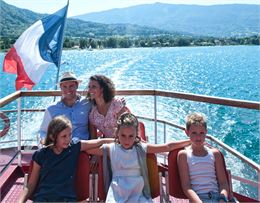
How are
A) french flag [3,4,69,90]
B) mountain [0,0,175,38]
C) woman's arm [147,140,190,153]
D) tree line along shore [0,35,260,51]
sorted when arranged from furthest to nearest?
mountain [0,0,175,38]
tree line along shore [0,35,260,51]
french flag [3,4,69,90]
woman's arm [147,140,190,153]

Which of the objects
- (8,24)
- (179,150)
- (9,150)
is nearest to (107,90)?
(179,150)

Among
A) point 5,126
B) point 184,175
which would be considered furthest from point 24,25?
point 184,175

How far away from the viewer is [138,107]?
1625 centimetres

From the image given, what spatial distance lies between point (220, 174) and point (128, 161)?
2.24 ft

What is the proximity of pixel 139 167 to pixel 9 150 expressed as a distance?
4740 mm

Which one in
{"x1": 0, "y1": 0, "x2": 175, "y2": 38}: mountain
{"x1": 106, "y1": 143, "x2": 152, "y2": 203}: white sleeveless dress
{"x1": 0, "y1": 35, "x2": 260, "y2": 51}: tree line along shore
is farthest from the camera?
{"x1": 0, "y1": 0, "x2": 175, "y2": 38}: mountain

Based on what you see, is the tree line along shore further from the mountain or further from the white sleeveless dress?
the white sleeveless dress

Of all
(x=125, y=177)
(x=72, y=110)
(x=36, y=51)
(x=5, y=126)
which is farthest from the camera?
(x=36, y=51)

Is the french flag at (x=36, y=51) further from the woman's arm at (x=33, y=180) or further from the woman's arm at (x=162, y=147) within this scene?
the woman's arm at (x=162, y=147)

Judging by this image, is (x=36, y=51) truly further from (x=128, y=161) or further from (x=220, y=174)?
(x=220, y=174)

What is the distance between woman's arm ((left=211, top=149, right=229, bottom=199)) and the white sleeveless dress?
527mm

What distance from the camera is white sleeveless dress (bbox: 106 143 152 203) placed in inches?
108

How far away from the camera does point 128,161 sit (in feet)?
9.32

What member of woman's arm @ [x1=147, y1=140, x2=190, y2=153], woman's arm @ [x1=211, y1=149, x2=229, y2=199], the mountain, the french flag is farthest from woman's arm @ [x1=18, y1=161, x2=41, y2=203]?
the mountain
